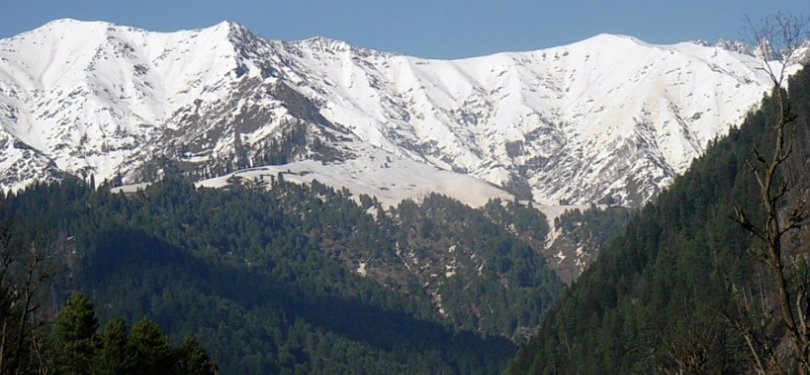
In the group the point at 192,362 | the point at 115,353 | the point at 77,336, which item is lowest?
the point at 192,362

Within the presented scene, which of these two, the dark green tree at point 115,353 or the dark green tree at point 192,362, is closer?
the dark green tree at point 115,353

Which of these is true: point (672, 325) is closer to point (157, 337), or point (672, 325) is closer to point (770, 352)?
point (157, 337)

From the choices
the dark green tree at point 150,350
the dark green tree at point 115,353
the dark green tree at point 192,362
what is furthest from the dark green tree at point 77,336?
the dark green tree at point 192,362

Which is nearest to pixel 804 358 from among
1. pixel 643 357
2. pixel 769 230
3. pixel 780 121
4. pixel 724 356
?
pixel 769 230

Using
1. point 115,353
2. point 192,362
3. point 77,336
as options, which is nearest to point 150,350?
point 115,353

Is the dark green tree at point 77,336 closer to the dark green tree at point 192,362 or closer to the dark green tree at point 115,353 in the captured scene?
the dark green tree at point 115,353

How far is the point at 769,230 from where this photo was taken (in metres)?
27.5

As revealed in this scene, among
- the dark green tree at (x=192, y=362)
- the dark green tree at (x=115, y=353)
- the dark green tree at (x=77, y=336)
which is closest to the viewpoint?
the dark green tree at (x=115, y=353)

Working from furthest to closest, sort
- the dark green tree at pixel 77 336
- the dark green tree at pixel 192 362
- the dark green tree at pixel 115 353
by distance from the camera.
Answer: the dark green tree at pixel 192 362
the dark green tree at pixel 77 336
the dark green tree at pixel 115 353

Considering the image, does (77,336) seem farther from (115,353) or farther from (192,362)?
(192,362)

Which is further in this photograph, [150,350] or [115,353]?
[150,350]

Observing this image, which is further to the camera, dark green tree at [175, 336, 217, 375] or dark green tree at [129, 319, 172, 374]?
dark green tree at [175, 336, 217, 375]

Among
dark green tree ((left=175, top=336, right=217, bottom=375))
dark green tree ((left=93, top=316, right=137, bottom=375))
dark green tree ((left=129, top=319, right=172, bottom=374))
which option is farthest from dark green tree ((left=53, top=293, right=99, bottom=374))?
dark green tree ((left=175, top=336, right=217, bottom=375))

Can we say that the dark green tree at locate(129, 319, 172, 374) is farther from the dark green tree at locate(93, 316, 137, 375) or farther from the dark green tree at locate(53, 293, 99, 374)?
the dark green tree at locate(53, 293, 99, 374)
